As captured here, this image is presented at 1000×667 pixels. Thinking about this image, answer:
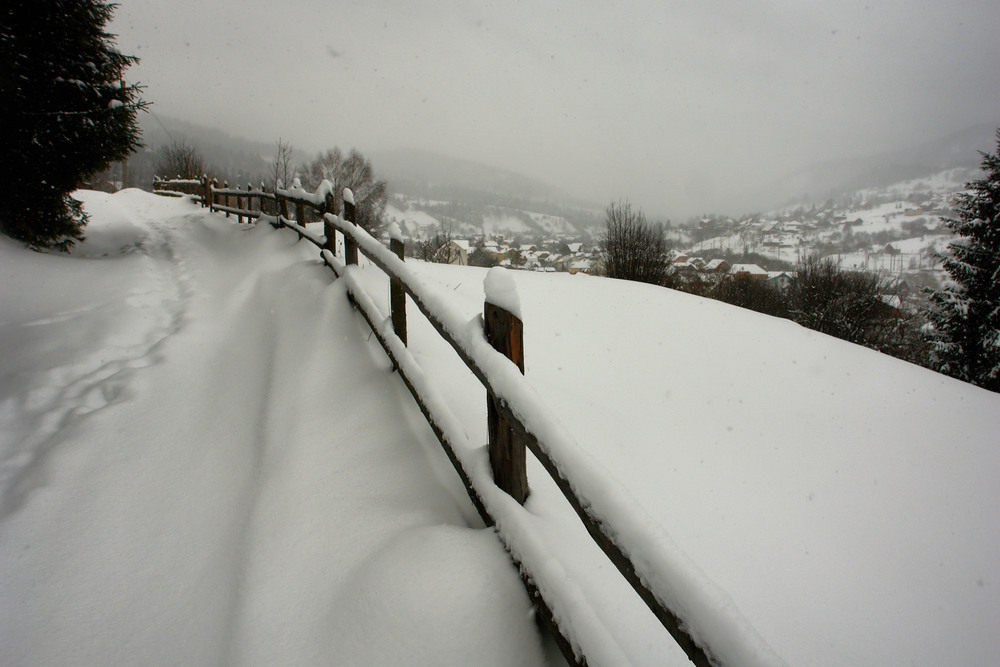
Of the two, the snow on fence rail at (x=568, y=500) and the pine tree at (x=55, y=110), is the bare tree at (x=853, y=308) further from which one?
the pine tree at (x=55, y=110)

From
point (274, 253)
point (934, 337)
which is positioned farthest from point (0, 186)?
point (934, 337)

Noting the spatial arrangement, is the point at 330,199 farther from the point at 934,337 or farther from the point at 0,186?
the point at 934,337

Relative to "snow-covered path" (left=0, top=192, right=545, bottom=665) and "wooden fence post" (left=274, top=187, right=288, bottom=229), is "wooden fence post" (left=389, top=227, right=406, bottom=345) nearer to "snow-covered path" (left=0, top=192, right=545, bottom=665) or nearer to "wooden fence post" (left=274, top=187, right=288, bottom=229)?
"snow-covered path" (left=0, top=192, right=545, bottom=665)

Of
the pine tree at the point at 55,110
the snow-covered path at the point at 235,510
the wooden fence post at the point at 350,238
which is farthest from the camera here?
the pine tree at the point at 55,110

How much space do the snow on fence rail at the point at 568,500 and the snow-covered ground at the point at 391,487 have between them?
0.15ft

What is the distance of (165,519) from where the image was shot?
2.38 meters

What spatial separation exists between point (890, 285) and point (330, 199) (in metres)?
41.6

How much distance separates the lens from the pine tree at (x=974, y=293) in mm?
16578

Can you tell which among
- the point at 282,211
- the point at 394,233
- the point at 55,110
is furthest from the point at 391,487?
the point at 55,110

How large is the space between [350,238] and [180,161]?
45.5 metres

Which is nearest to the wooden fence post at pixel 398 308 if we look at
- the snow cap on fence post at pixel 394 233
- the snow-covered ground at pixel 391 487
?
the snow-covered ground at pixel 391 487

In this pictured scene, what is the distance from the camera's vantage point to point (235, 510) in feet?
7.97

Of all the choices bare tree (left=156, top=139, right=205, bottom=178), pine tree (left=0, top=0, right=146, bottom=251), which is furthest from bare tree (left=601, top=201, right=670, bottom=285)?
bare tree (left=156, top=139, right=205, bottom=178)

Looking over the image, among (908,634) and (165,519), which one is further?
(908,634)
